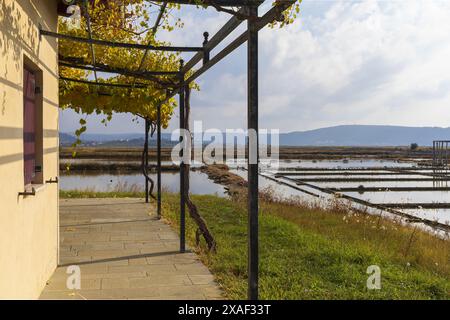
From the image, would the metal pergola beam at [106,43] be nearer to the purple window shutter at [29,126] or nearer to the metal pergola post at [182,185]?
the purple window shutter at [29,126]

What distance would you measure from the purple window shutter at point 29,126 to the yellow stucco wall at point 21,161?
0.14 metres

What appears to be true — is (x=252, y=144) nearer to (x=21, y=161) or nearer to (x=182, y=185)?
(x=21, y=161)

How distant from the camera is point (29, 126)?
166 inches

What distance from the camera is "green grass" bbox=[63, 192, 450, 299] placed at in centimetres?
473

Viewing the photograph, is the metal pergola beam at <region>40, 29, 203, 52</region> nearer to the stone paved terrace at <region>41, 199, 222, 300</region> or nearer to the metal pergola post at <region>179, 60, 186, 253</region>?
the metal pergola post at <region>179, 60, 186, 253</region>

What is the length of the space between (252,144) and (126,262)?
10.9 ft

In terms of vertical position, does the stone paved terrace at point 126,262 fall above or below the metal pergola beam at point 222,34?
below

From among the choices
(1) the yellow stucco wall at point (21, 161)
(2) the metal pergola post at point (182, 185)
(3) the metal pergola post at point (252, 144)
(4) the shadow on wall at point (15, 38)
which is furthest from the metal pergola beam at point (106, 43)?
(3) the metal pergola post at point (252, 144)

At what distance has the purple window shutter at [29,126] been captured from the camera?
13.2ft

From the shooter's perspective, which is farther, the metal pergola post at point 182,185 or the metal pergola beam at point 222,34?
the metal pergola post at point 182,185

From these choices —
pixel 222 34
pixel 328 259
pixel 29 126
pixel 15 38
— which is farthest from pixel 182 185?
pixel 15 38

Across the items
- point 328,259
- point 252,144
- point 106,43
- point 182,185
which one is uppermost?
point 106,43
